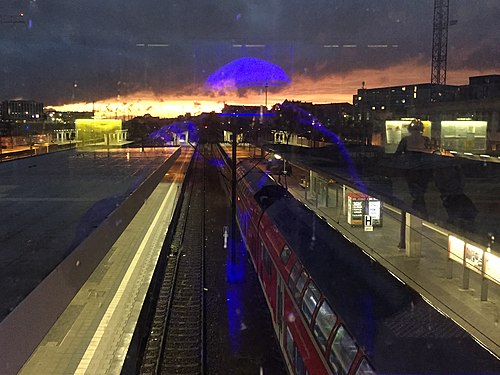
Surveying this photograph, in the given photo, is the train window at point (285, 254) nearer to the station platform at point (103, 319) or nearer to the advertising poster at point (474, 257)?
the station platform at point (103, 319)

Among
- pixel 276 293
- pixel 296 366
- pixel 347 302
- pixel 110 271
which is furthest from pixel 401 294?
pixel 110 271

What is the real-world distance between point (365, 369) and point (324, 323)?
108 centimetres

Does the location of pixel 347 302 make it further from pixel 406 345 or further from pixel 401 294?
pixel 406 345

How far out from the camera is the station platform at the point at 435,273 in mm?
8344

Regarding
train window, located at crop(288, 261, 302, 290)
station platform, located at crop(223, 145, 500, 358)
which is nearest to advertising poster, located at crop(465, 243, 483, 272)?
station platform, located at crop(223, 145, 500, 358)

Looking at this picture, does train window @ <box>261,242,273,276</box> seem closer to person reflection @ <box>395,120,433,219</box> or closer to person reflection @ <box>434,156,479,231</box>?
person reflection @ <box>395,120,433,219</box>

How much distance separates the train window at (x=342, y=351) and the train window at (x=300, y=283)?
1.34 meters

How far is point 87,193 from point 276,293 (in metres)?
8.21

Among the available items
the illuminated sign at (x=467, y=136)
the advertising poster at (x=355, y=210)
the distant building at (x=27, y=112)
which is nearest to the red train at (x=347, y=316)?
the advertising poster at (x=355, y=210)

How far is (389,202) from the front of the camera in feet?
27.2

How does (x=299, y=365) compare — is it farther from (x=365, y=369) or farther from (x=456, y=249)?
(x=456, y=249)

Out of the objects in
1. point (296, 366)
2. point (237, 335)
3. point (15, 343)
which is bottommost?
point (237, 335)

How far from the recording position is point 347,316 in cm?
394

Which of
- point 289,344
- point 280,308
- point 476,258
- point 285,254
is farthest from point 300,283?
point 476,258
